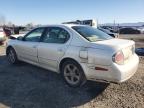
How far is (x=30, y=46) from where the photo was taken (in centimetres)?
627

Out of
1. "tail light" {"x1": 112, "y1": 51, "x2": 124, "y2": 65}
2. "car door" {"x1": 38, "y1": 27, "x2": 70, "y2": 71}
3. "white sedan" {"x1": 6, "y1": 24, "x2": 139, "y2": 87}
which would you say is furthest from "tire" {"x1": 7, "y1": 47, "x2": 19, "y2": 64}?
"tail light" {"x1": 112, "y1": 51, "x2": 124, "y2": 65}

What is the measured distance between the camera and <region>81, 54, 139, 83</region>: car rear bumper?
4.32 metres

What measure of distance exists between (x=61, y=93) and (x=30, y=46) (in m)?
2.04

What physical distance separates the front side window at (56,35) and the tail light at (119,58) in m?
1.41

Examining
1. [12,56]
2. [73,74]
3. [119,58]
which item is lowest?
[73,74]

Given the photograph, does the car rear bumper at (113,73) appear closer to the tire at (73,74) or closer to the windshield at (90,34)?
the tire at (73,74)

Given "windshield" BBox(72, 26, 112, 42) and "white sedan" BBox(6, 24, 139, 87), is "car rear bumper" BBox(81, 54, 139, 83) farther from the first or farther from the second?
"windshield" BBox(72, 26, 112, 42)

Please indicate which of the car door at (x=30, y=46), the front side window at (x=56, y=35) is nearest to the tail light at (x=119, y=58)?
the front side window at (x=56, y=35)

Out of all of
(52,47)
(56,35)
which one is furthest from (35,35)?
(52,47)

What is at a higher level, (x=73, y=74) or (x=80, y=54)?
(x=80, y=54)

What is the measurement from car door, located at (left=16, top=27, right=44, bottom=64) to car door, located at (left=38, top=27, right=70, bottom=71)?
0.27m

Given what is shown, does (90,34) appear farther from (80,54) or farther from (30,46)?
(30,46)

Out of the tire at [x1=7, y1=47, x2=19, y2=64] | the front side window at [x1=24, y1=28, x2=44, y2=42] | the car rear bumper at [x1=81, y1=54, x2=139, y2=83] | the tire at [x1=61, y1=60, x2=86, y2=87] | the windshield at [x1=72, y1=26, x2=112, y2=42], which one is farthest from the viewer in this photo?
the tire at [x1=7, y1=47, x2=19, y2=64]

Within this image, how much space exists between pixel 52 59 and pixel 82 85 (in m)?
1.04
